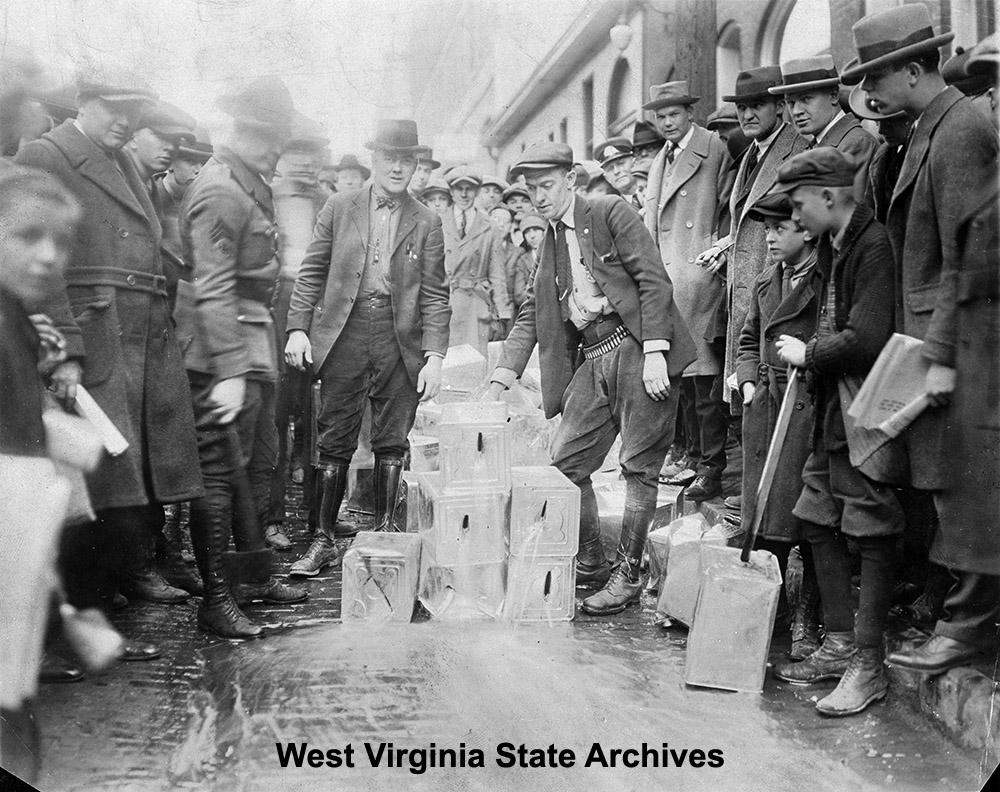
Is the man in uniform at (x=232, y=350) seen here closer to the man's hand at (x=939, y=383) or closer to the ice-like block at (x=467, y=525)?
the ice-like block at (x=467, y=525)

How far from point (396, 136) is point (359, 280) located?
2.42 feet

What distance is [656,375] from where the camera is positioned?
3912mm

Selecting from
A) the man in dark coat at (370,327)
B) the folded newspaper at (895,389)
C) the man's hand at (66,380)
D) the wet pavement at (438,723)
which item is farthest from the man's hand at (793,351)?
the man's hand at (66,380)

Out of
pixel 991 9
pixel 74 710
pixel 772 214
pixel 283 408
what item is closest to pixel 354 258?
pixel 283 408

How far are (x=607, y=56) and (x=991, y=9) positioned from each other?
1.37 m

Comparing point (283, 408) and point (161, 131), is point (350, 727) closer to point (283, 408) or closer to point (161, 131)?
point (283, 408)

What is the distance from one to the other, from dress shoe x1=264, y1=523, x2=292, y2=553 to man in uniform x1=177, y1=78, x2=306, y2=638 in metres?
0.09

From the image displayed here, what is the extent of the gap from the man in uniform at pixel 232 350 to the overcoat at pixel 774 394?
6.02ft

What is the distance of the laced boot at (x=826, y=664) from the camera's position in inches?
126

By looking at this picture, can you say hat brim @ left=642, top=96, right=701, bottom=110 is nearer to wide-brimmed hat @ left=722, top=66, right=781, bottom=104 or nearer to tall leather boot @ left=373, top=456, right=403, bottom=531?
wide-brimmed hat @ left=722, top=66, right=781, bottom=104

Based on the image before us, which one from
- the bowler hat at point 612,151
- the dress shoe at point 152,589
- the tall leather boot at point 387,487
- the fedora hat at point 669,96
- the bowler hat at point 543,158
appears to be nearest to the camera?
the dress shoe at point 152,589

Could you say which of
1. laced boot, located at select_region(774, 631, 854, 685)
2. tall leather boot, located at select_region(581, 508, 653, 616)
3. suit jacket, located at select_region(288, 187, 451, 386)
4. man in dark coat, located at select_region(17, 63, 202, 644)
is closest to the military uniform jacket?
man in dark coat, located at select_region(17, 63, 202, 644)

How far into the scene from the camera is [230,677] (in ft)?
10.7

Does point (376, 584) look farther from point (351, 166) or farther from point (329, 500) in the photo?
point (351, 166)
